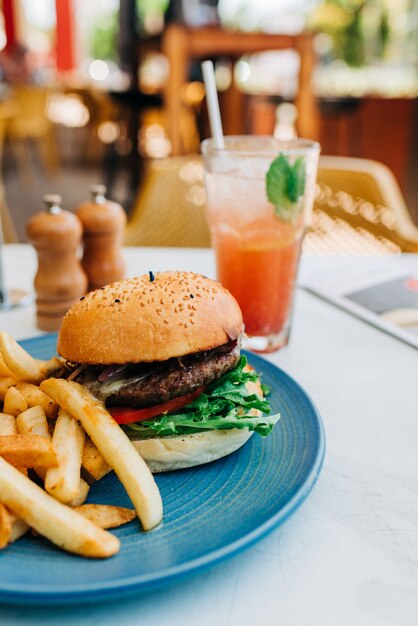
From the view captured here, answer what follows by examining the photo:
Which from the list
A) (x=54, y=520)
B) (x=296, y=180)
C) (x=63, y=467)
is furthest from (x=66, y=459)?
(x=296, y=180)

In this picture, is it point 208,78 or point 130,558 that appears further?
point 208,78

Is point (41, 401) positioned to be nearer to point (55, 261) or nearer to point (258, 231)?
point (55, 261)

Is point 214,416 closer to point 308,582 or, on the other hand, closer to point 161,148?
point 308,582

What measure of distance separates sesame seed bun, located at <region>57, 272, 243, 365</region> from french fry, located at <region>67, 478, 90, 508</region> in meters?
0.23

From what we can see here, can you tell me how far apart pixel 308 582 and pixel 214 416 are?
365mm

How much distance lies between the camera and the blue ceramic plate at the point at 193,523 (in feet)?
2.37

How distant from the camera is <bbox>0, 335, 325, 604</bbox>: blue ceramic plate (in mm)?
722

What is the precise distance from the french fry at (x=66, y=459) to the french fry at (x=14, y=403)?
0.08 m

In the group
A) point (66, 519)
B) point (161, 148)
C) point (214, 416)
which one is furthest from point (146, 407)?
point (161, 148)

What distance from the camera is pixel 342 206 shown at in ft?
9.53

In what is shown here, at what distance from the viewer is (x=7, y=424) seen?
102 centimetres

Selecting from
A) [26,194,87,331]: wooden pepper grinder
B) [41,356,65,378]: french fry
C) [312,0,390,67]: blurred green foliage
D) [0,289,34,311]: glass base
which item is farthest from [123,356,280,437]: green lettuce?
[312,0,390,67]: blurred green foliage

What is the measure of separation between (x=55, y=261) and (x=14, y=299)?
0.32 m

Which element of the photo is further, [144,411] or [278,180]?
[278,180]
